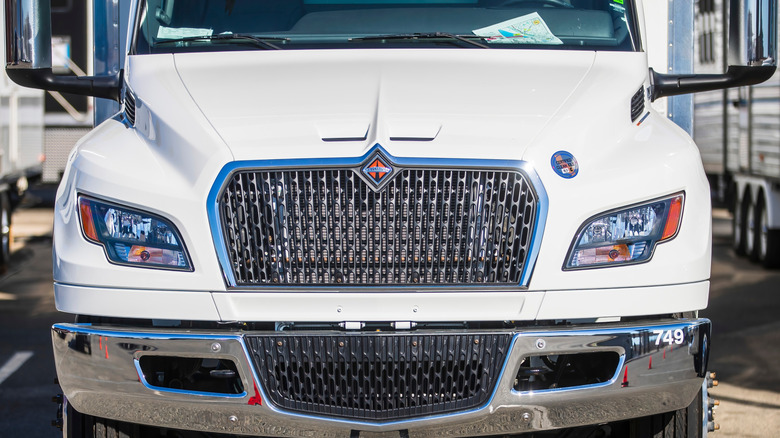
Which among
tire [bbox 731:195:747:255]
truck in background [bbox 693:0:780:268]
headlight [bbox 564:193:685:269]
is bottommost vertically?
tire [bbox 731:195:747:255]

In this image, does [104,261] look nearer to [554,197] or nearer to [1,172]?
[554,197]

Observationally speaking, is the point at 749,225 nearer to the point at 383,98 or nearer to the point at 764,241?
the point at 764,241

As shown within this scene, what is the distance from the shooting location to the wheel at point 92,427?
14.9ft

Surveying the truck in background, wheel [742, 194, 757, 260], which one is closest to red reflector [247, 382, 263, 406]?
the truck in background

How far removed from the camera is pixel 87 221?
4.28m

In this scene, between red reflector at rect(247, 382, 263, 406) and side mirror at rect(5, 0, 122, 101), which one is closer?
red reflector at rect(247, 382, 263, 406)

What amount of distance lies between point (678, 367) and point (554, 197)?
0.72 meters

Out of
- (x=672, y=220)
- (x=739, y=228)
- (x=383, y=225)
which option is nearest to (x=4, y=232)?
(x=739, y=228)

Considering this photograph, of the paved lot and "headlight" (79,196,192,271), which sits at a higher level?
"headlight" (79,196,192,271)

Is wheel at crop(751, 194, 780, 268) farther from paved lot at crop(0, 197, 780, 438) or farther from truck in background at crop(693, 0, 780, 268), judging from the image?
paved lot at crop(0, 197, 780, 438)

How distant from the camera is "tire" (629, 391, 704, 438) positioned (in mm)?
4594

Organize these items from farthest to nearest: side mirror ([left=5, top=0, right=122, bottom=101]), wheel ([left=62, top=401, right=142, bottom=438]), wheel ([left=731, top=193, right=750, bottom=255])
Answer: wheel ([left=731, top=193, right=750, bottom=255])
side mirror ([left=5, top=0, right=122, bottom=101])
wheel ([left=62, top=401, right=142, bottom=438])

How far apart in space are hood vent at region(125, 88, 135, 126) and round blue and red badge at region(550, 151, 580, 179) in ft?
5.24

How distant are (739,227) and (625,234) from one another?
1145cm
